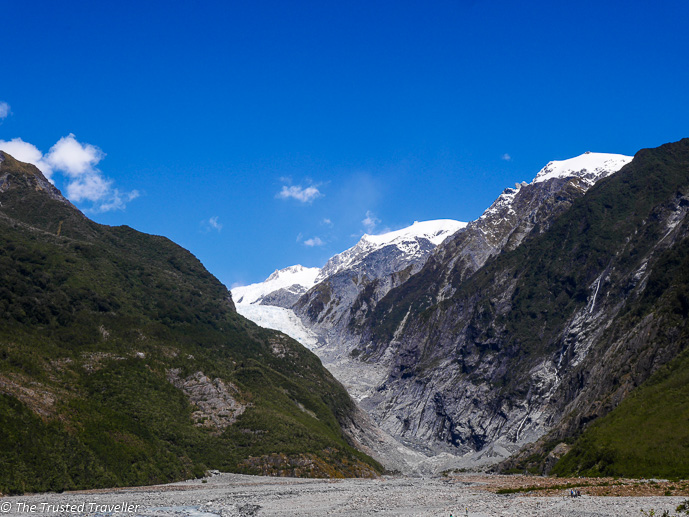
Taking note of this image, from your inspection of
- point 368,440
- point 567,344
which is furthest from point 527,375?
point 368,440

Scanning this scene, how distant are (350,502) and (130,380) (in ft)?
180

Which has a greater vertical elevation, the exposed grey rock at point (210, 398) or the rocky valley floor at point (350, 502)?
the exposed grey rock at point (210, 398)

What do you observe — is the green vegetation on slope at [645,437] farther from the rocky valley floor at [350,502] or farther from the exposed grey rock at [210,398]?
the exposed grey rock at [210,398]

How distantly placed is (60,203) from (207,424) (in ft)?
388

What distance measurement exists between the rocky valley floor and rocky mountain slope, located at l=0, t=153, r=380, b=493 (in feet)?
23.2

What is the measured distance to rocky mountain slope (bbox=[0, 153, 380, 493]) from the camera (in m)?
70.9

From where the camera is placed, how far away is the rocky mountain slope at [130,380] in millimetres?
70875

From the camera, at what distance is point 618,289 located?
163 m

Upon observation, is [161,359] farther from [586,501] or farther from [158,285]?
[586,501]

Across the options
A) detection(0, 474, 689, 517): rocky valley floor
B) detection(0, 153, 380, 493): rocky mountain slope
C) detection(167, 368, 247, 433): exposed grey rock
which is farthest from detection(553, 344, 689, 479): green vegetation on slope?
detection(167, 368, 247, 433): exposed grey rock

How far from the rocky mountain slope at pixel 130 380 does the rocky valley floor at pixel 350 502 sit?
279 inches

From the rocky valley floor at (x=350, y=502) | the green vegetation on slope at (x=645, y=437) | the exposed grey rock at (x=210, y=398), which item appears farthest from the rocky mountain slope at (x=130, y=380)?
the green vegetation on slope at (x=645, y=437)

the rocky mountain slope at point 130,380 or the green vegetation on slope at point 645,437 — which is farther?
the rocky mountain slope at point 130,380

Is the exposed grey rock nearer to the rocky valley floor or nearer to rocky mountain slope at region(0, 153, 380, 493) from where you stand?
rocky mountain slope at region(0, 153, 380, 493)
